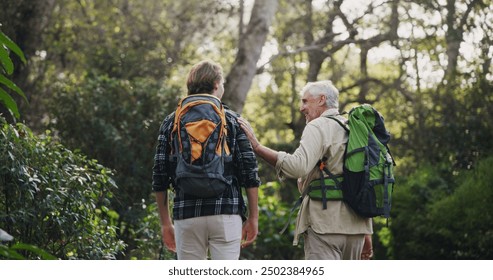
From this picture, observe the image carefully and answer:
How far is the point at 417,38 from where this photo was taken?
20.0 m

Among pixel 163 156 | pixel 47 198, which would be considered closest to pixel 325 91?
pixel 163 156

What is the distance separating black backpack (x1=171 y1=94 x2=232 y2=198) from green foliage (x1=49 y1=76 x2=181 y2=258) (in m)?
6.61

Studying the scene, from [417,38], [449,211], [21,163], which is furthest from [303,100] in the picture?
[417,38]

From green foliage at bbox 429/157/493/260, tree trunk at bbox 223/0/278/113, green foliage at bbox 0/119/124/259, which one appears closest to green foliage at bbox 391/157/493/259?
green foliage at bbox 429/157/493/260

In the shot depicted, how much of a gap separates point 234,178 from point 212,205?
0.83 feet

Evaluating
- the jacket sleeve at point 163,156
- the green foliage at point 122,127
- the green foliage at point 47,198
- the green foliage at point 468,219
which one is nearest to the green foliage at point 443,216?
the green foliage at point 468,219

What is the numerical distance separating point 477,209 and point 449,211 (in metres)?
0.58

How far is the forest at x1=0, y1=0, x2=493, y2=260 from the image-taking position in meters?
7.01

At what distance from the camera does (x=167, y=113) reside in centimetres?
1281

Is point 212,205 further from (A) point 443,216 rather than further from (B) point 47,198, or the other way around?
(A) point 443,216

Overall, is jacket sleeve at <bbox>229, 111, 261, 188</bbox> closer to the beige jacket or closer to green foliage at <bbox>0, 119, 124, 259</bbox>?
the beige jacket

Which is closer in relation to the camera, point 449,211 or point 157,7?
point 449,211
